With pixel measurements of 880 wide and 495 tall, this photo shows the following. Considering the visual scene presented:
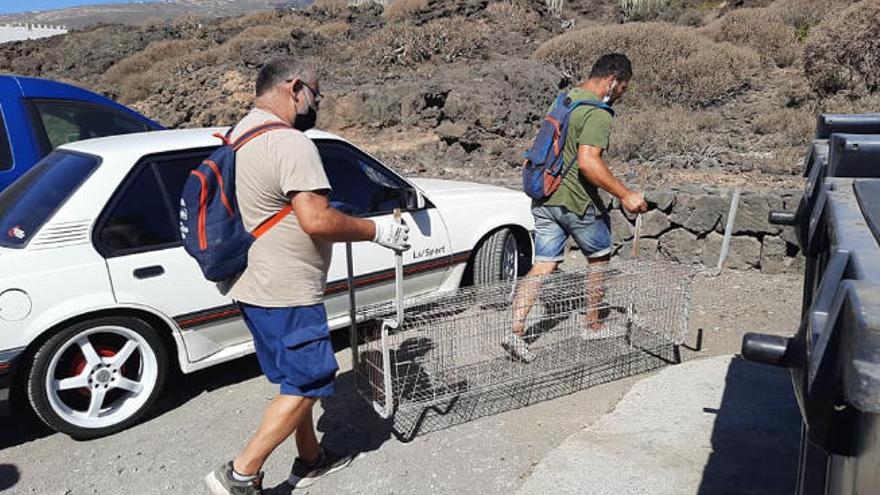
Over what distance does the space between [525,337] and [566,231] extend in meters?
0.73

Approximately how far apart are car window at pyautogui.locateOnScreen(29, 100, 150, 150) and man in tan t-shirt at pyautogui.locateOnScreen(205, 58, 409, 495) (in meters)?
3.50

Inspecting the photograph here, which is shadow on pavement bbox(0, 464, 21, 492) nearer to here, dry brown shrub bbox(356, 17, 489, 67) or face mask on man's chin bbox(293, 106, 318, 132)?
face mask on man's chin bbox(293, 106, 318, 132)

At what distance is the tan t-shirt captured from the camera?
2803mm

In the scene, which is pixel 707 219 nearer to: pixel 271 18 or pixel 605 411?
pixel 605 411

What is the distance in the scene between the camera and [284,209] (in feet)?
9.63

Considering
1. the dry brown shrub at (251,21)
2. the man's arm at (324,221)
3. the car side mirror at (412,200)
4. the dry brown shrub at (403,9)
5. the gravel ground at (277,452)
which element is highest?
the dry brown shrub at (251,21)

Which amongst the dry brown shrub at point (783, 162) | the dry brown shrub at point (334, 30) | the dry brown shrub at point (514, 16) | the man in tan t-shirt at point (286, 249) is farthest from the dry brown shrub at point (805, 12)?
the man in tan t-shirt at point (286, 249)

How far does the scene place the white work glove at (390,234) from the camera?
3.17 m

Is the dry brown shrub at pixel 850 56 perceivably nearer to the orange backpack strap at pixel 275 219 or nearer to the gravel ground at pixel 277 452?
the gravel ground at pixel 277 452

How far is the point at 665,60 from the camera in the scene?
47.7 feet

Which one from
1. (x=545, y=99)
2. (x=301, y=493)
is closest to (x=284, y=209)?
(x=301, y=493)

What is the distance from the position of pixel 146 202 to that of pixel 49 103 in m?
2.44

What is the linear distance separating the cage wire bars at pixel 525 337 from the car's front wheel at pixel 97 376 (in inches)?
46.4

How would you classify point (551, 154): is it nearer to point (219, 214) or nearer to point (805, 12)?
point (219, 214)
